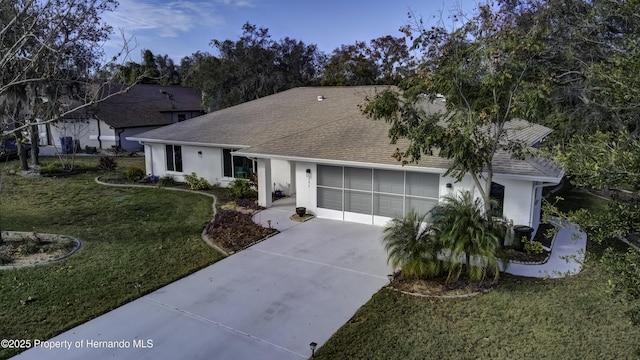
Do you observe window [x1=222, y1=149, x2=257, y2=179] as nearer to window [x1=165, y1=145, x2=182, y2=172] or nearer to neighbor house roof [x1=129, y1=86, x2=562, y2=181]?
neighbor house roof [x1=129, y1=86, x2=562, y2=181]

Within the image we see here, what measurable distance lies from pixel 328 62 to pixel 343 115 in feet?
66.7

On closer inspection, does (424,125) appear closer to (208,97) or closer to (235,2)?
(235,2)

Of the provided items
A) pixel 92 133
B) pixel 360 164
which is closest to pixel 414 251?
pixel 360 164

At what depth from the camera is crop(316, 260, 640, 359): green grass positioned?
696cm

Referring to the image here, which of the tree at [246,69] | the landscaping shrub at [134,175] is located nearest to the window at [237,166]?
the landscaping shrub at [134,175]

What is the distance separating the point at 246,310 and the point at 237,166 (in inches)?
450

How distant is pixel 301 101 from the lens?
78.0 ft

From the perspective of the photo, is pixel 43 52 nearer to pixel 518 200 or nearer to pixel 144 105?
pixel 518 200

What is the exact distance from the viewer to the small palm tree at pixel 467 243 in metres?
9.19

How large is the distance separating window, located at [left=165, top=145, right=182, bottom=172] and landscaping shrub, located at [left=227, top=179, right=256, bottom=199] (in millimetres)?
4261

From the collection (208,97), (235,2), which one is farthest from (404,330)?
(208,97)

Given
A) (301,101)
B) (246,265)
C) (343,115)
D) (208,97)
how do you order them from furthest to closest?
(208,97) → (301,101) → (343,115) → (246,265)

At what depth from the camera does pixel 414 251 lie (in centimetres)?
973

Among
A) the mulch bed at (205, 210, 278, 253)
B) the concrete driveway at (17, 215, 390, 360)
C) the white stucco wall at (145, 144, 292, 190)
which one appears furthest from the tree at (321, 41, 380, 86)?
the concrete driveway at (17, 215, 390, 360)
